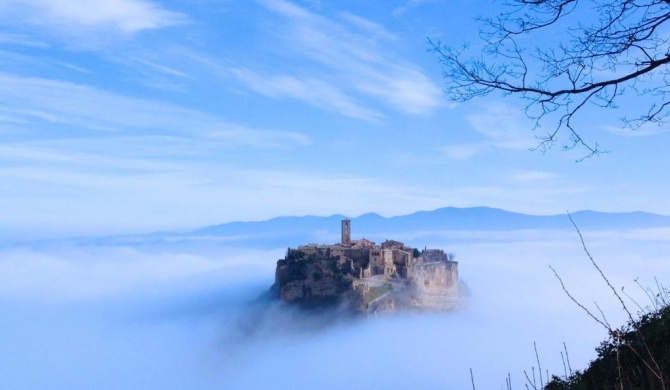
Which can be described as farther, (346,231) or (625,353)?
(346,231)

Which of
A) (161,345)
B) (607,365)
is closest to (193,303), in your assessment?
(161,345)

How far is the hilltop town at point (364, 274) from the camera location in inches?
2452

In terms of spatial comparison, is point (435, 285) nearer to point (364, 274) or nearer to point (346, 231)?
point (364, 274)

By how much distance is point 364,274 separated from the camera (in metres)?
61.8

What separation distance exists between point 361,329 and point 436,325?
1111 cm

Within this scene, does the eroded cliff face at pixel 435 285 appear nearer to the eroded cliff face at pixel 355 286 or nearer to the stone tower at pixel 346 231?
the eroded cliff face at pixel 355 286

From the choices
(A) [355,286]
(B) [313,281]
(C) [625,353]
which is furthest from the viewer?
(B) [313,281]

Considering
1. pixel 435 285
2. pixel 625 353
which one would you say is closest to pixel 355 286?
pixel 435 285

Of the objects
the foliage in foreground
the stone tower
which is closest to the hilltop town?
the stone tower

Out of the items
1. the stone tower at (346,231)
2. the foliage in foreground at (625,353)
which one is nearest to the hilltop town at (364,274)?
the stone tower at (346,231)

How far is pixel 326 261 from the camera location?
2484 inches

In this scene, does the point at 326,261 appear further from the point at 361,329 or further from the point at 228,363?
the point at 228,363

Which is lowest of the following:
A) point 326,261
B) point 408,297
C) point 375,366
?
point 375,366

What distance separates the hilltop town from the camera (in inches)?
2452
